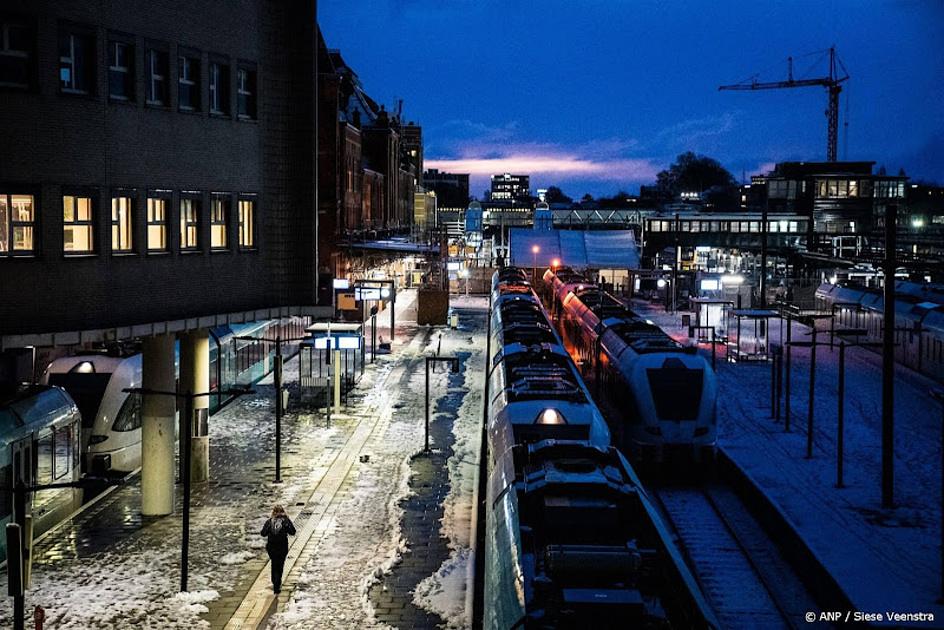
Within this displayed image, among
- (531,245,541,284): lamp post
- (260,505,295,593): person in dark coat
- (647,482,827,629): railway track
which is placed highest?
(531,245,541,284): lamp post

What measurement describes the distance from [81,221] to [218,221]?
3859mm

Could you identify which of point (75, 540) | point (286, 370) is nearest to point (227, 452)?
point (75, 540)

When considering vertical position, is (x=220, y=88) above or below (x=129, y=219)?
above

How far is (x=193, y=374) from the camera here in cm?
2388

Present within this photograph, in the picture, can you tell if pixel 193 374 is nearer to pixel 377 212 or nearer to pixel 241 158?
pixel 241 158

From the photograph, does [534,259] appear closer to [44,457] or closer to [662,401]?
[662,401]

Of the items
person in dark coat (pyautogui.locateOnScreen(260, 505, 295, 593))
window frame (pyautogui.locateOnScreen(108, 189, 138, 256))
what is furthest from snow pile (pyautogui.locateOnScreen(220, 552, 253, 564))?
window frame (pyautogui.locateOnScreen(108, 189, 138, 256))

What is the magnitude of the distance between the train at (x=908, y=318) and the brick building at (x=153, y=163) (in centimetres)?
2139

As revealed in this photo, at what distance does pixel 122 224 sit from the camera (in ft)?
63.5

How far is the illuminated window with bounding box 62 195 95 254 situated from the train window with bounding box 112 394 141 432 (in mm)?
7336

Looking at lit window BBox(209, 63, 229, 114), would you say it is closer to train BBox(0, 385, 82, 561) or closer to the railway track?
train BBox(0, 385, 82, 561)

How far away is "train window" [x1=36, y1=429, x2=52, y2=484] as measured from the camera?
63.1 feet

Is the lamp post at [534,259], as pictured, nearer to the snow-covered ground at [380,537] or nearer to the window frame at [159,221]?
the snow-covered ground at [380,537]

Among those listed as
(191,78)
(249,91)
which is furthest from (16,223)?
(249,91)
